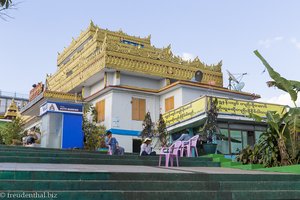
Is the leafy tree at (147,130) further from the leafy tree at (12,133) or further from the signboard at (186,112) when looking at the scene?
the leafy tree at (12,133)

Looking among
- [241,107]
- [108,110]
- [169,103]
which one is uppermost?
[169,103]

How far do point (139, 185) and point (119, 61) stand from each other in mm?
18627

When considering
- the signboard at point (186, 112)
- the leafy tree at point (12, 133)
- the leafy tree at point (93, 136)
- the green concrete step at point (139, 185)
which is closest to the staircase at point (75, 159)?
the green concrete step at point (139, 185)

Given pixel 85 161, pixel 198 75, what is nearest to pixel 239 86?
pixel 198 75

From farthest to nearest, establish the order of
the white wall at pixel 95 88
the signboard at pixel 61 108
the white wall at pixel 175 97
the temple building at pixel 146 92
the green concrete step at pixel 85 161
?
the white wall at pixel 95 88
the white wall at pixel 175 97
the temple building at pixel 146 92
the signboard at pixel 61 108
the green concrete step at pixel 85 161

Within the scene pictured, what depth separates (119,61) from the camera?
77.9ft

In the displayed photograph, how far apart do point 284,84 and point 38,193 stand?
8302mm

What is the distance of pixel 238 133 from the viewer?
63.7 ft

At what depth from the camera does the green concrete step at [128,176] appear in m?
5.54

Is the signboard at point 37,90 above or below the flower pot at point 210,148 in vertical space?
above

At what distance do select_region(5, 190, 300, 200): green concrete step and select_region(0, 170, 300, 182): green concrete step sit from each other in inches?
36.0

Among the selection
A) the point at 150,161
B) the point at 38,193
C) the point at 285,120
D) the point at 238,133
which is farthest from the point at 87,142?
the point at 38,193

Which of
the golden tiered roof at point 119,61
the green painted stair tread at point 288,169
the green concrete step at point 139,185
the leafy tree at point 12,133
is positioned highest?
the golden tiered roof at point 119,61
